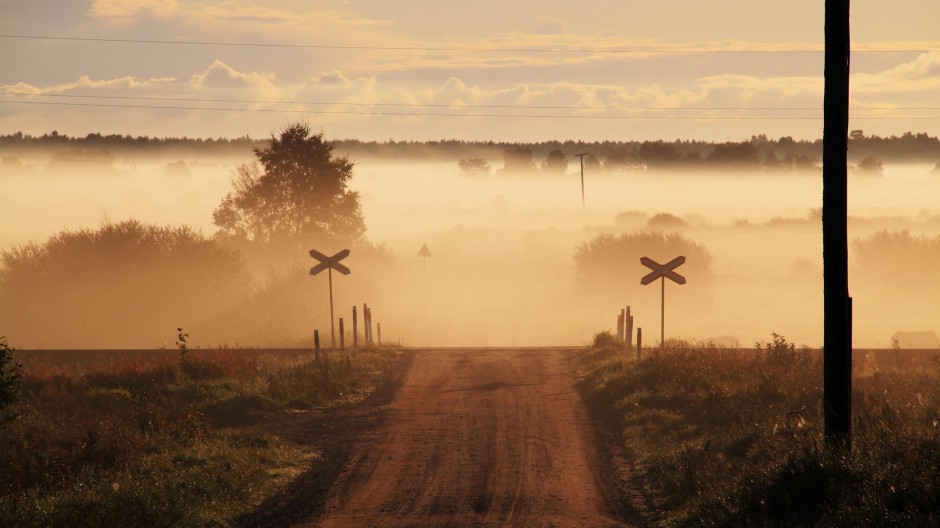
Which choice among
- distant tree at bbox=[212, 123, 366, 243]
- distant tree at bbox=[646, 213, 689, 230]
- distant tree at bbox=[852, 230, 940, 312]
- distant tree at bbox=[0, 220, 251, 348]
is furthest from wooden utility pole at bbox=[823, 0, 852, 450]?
distant tree at bbox=[646, 213, 689, 230]

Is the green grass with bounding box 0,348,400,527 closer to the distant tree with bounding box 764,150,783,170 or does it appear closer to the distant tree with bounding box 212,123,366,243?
the distant tree with bounding box 212,123,366,243

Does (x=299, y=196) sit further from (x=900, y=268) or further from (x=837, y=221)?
(x=837, y=221)

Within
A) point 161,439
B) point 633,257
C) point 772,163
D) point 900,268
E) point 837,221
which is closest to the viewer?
point 837,221

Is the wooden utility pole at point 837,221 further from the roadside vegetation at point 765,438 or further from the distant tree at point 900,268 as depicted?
the distant tree at point 900,268

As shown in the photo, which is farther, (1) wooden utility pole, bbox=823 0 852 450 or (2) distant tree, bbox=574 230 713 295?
(2) distant tree, bbox=574 230 713 295

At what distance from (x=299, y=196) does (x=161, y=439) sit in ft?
141

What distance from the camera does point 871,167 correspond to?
190625 millimetres

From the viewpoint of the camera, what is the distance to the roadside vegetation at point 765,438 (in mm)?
10500

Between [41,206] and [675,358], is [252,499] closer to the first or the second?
[675,358]

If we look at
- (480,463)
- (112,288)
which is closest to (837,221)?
(480,463)

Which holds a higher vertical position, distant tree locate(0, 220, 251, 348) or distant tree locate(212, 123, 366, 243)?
distant tree locate(212, 123, 366, 243)

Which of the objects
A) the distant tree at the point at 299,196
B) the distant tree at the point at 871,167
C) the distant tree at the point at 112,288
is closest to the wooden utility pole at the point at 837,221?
the distant tree at the point at 112,288

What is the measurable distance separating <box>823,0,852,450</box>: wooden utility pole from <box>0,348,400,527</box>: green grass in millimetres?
8346

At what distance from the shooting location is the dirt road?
13.6m
